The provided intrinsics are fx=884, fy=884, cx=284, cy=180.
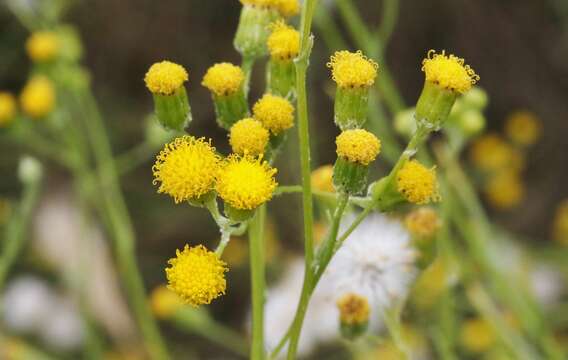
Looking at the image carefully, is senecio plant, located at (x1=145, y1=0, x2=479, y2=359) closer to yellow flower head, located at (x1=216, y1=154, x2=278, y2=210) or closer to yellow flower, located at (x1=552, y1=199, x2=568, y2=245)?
yellow flower head, located at (x1=216, y1=154, x2=278, y2=210)

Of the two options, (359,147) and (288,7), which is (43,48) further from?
(359,147)

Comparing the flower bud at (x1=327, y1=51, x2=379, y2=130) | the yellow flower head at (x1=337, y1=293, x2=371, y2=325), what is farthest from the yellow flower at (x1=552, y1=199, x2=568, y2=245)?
the flower bud at (x1=327, y1=51, x2=379, y2=130)

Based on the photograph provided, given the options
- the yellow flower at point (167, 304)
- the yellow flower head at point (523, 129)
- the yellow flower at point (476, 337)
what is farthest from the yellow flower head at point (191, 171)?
the yellow flower head at point (523, 129)

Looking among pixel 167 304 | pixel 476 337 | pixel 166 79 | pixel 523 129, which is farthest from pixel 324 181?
pixel 523 129

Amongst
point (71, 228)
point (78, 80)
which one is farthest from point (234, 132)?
point (71, 228)

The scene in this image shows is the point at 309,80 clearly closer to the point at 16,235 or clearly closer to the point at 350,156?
the point at 16,235
